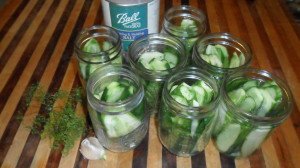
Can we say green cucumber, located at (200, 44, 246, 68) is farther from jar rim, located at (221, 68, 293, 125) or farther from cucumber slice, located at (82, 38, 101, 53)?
cucumber slice, located at (82, 38, 101, 53)

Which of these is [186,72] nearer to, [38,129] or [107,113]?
[107,113]

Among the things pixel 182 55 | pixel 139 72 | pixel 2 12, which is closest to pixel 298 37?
pixel 182 55

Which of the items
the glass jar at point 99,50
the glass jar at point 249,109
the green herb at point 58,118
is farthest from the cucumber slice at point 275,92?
the green herb at point 58,118

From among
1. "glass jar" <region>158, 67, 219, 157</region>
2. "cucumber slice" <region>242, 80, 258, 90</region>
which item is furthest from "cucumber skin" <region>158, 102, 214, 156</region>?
A: "cucumber slice" <region>242, 80, 258, 90</region>

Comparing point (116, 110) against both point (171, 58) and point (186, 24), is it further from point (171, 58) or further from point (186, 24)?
point (186, 24)

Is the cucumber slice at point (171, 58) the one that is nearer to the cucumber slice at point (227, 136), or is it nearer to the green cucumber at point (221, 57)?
the green cucumber at point (221, 57)

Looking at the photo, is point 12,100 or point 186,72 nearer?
point 186,72
